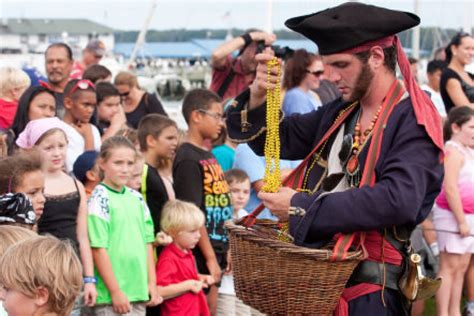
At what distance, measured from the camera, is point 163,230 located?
6445mm

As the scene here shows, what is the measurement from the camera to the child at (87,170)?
640 cm

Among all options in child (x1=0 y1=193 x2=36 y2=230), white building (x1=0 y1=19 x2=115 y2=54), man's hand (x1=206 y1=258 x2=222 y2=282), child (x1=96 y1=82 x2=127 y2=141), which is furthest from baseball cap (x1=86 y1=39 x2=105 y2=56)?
white building (x1=0 y1=19 x2=115 y2=54)

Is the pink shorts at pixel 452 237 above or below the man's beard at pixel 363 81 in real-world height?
below

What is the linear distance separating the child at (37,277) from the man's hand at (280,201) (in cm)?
82


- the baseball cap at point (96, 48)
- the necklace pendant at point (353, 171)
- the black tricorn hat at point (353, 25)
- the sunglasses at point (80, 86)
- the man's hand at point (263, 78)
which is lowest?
the baseball cap at point (96, 48)

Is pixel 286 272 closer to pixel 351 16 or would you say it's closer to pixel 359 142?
pixel 359 142

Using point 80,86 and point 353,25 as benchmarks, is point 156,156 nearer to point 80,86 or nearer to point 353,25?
point 80,86

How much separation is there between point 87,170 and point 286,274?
310 cm

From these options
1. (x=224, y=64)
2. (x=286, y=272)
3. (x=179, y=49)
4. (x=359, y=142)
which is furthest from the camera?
(x=179, y=49)

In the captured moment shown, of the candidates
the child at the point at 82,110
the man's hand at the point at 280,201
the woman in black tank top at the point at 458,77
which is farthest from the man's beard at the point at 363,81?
the woman in black tank top at the point at 458,77

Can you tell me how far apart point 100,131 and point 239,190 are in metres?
1.49

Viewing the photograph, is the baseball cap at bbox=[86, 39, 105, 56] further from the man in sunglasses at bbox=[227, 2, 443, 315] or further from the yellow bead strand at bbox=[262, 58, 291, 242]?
the man in sunglasses at bbox=[227, 2, 443, 315]

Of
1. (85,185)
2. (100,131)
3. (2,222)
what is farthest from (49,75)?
(2,222)

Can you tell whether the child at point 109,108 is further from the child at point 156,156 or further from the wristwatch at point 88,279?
the wristwatch at point 88,279
